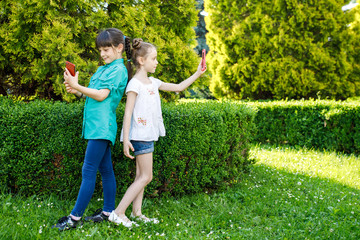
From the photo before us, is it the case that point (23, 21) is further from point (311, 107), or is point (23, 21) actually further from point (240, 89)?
point (240, 89)

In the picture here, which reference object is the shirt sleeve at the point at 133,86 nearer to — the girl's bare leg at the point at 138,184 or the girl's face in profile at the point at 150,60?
the girl's face in profile at the point at 150,60

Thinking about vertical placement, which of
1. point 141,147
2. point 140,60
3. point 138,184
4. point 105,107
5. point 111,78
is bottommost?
point 138,184

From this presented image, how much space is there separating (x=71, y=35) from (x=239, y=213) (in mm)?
3082

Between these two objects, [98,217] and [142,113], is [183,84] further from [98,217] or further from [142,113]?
[98,217]

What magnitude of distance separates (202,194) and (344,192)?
80.6 inches

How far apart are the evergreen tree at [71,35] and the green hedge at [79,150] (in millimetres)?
631

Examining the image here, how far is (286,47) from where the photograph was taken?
9867 millimetres

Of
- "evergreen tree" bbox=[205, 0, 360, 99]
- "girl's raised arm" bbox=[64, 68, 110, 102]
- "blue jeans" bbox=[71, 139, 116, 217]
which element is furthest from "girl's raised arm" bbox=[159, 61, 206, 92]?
"evergreen tree" bbox=[205, 0, 360, 99]

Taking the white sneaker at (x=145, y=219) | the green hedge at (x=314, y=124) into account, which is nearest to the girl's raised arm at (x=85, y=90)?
the white sneaker at (x=145, y=219)

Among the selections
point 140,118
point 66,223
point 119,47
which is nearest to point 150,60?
point 119,47

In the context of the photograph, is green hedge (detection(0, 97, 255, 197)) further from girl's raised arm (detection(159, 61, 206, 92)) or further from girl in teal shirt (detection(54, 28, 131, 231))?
girl in teal shirt (detection(54, 28, 131, 231))

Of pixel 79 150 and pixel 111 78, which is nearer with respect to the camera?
pixel 111 78

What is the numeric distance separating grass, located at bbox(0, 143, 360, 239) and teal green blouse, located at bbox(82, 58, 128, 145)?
91cm

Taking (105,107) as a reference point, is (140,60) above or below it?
above
